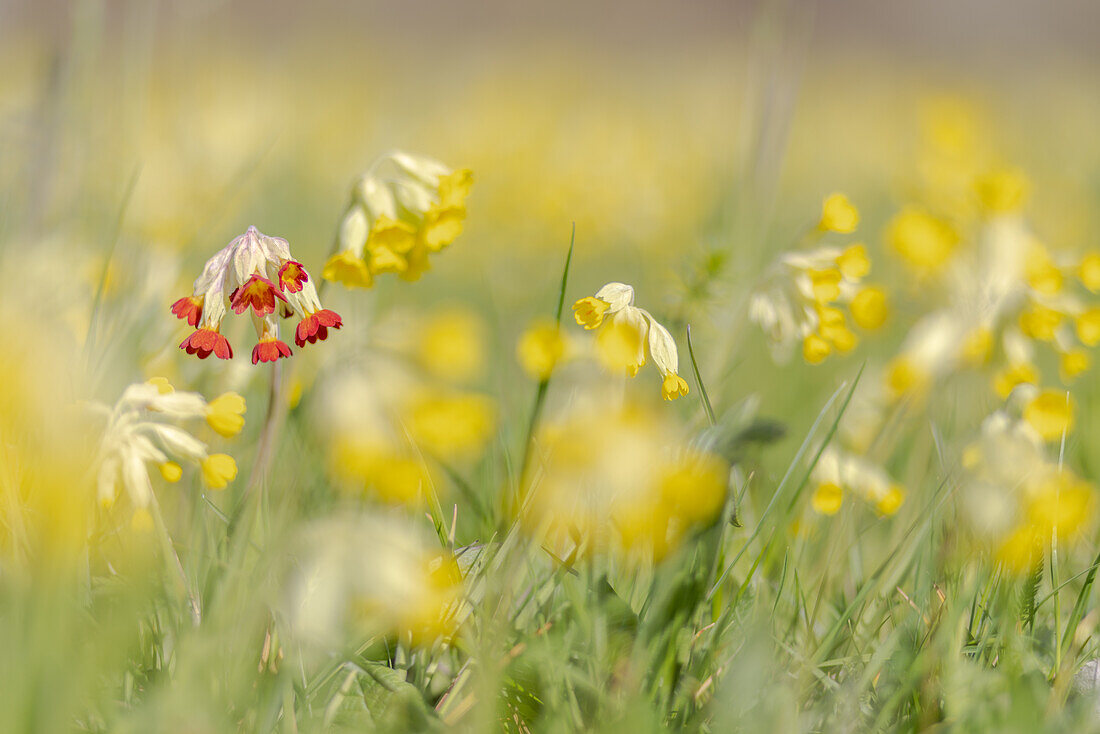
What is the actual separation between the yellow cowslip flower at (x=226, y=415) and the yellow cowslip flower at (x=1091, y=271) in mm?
1269

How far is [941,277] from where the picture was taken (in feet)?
6.21

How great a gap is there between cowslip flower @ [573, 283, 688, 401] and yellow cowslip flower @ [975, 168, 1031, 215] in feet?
2.92

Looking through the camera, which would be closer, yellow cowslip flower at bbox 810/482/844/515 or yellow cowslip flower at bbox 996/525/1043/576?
yellow cowslip flower at bbox 996/525/1043/576

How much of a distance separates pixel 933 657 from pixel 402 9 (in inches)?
613

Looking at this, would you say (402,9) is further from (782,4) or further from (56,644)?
(56,644)

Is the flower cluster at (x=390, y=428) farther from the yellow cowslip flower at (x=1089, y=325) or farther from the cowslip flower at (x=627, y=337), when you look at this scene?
the yellow cowslip flower at (x=1089, y=325)

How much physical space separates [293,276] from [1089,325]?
121cm

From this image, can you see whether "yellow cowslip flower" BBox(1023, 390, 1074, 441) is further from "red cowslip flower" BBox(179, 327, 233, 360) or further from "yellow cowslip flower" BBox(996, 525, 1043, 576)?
→ "red cowslip flower" BBox(179, 327, 233, 360)

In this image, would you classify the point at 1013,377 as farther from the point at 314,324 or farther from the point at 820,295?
the point at 314,324

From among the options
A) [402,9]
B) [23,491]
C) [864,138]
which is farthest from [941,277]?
[402,9]

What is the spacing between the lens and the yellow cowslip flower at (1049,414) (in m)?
1.46

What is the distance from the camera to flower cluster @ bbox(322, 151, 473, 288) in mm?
1342

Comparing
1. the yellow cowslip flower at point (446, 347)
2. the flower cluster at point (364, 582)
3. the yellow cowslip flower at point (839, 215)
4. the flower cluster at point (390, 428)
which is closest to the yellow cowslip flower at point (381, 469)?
the flower cluster at point (390, 428)

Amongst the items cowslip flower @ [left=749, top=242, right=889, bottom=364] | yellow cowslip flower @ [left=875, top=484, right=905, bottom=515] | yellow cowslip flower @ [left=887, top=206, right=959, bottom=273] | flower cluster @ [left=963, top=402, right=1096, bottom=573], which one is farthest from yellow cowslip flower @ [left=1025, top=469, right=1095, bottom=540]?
yellow cowslip flower @ [left=887, top=206, right=959, bottom=273]
